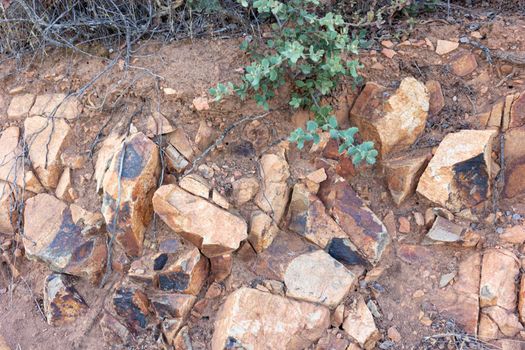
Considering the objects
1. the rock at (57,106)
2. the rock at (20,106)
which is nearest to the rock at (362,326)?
the rock at (57,106)

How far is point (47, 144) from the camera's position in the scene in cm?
293


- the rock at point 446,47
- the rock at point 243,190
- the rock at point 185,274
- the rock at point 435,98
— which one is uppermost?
the rock at point 446,47


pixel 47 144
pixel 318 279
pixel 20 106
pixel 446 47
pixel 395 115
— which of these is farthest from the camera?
pixel 20 106

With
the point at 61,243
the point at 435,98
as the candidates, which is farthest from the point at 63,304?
the point at 435,98

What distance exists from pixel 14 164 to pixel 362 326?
212cm

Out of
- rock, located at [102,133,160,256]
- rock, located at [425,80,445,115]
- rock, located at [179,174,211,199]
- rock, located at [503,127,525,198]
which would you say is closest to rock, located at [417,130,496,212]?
rock, located at [503,127,525,198]

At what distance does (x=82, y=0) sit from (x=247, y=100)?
4.09 feet

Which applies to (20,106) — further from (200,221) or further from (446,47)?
(446,47)

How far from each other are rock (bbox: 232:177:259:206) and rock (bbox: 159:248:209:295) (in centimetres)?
33

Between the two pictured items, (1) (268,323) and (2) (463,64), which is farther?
(2) (463,64)

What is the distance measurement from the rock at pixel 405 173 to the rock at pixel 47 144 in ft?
5.93

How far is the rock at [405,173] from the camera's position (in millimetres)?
2631

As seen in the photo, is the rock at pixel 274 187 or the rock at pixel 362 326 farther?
the rock at pixel 274 187

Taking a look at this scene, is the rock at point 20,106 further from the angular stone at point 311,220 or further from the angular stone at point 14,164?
the angular stone at point 311,220
